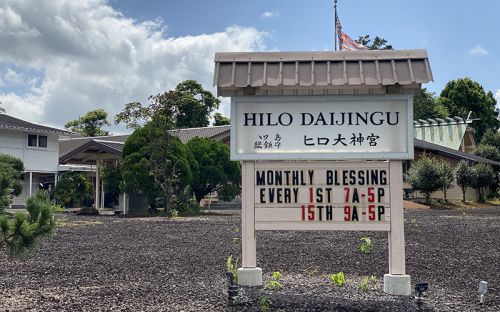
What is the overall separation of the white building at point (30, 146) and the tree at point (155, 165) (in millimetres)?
9114

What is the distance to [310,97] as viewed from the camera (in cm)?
737

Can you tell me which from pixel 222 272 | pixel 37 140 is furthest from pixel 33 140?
pixel 222 272

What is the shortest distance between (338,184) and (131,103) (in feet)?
77.5

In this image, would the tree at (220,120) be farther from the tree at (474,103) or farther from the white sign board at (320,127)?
the white sign board at (320,127)

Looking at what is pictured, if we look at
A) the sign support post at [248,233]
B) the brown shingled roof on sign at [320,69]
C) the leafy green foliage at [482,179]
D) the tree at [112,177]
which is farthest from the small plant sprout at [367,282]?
the leafy green foliage at [482,179]

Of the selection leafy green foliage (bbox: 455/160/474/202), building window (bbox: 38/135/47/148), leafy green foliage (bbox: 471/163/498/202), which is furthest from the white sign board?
leafy green foliage (bbox: 471/163/498/202)

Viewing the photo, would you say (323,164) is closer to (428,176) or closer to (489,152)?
(428,176)

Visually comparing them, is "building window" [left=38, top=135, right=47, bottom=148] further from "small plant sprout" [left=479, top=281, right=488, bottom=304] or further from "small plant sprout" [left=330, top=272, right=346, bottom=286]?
"small plant sprout" [left=479, top=281, right=488, bottom=304]

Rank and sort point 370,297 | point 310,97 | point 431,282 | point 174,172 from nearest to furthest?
point 370,297
point 310,97
point 431,282
point 174,172

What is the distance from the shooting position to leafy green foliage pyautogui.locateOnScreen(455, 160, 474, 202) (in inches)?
1601

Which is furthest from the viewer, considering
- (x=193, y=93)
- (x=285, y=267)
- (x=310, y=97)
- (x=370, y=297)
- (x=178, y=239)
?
(x=193, y=93)

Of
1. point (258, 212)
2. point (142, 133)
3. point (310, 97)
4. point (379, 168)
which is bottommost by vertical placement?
point (258, 212)

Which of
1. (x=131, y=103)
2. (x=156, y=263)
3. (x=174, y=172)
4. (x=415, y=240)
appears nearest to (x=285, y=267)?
(x=156, y=263)

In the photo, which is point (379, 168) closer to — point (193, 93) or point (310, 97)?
point (310, 97)
